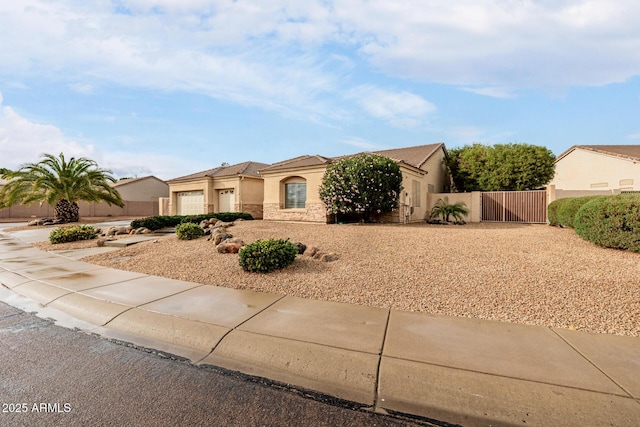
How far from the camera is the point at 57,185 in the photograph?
20.5 m

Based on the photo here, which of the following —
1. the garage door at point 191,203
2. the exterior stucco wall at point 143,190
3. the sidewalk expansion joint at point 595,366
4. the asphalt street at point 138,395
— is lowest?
the asphalt street at point 138,395

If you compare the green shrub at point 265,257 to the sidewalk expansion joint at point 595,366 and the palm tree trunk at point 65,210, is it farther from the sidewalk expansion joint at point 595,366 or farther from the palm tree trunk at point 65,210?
the palm tree trunk at point 65,210

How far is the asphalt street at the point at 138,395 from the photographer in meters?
2.46

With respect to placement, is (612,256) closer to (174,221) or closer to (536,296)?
(536,296)

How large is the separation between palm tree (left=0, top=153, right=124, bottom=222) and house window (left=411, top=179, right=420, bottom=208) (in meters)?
21.8

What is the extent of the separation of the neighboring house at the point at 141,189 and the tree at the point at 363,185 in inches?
1268

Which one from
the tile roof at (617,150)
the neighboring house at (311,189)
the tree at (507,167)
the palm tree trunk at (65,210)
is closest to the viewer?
the neighboring house at (311,189)

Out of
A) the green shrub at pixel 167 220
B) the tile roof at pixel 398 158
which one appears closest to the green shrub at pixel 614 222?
the tile roof at pixel 398 158

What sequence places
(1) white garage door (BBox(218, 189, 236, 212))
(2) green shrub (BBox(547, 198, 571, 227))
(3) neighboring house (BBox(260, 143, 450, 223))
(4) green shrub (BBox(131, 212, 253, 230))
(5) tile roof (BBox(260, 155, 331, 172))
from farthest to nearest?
(1) white garage door (BBox(218, 189, 236, 212)) → (5) tile roof (BBox(260, 155, 331, 172)) → (3) neighboring house (BBox(260, 143, 450, 223)) → (4) green shrub (BBox(131, 212, 253, 230)) → (2) green shrub (BBox(547, 198, 571, 227))

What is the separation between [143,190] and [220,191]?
21.0 meters

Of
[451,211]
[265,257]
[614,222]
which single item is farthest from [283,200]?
[614,222]

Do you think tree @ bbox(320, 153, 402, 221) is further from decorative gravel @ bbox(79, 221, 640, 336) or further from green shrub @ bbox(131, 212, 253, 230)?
green shrub @ bbox(131, 212, 253, 230)

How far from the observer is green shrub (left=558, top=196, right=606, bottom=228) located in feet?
33.2

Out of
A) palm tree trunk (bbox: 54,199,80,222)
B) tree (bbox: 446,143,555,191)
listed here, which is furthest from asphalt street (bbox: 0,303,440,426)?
tree (bbox: 446,143,555,191)
